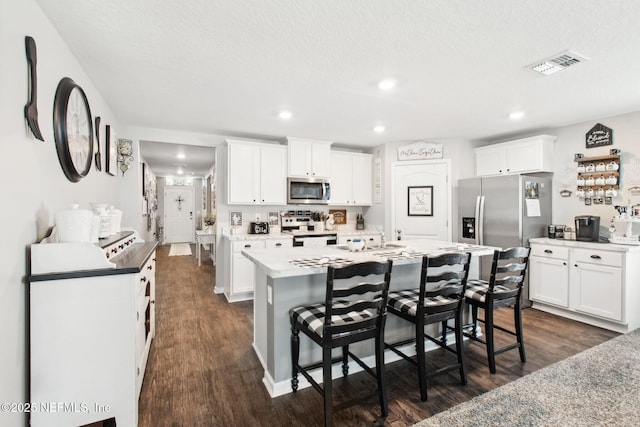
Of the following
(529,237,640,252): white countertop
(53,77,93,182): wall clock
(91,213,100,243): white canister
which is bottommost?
(529,237,640,252): white countertop

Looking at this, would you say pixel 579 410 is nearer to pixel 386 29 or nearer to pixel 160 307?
pixel 386 29

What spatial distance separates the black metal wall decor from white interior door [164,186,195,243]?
10485mm

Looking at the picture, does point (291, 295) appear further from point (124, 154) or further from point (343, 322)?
point (124, 154)

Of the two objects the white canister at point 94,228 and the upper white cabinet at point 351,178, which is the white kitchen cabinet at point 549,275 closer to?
the upper white cabinet at point 351,178

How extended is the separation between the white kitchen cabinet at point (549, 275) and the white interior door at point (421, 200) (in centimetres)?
123

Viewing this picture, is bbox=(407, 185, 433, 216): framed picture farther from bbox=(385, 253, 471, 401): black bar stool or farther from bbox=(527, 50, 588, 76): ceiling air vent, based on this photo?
bbox=(385, 253, 471, 401): black bar stool

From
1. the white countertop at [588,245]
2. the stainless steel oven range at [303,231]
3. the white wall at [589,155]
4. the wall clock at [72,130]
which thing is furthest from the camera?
the stainless steel oven range at [303,231]

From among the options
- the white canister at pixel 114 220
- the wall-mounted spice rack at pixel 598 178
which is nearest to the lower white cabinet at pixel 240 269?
the white canister at pixel 114 220

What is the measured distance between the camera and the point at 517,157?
450 cm

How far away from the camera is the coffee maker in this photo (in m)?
3.69

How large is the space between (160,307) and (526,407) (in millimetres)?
3951

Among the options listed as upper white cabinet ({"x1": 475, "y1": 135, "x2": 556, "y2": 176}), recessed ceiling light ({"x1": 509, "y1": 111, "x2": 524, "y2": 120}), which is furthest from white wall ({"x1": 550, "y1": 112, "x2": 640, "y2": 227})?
recessed ceiling light ({"x1": 509, "y1": 111, "x2": 524, "y2": 120})

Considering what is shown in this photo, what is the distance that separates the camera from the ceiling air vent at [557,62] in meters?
2.29

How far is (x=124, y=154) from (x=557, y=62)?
4.67 m
